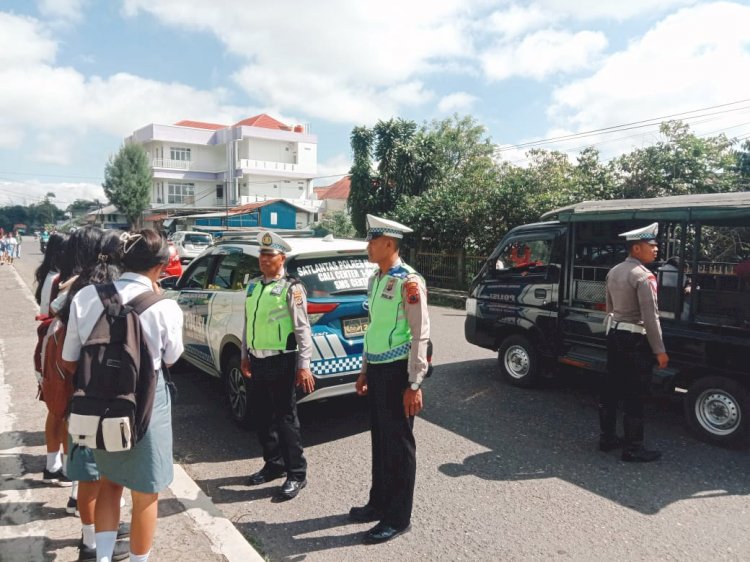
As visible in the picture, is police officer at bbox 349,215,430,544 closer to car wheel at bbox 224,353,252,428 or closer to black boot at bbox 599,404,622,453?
car wheel at bbox 224,353,252,428

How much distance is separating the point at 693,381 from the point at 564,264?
176 centimetres

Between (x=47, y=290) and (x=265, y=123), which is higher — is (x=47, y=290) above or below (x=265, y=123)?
below

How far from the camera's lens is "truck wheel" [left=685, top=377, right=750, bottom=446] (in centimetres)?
460

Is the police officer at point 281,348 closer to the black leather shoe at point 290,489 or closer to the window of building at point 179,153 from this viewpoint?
the black leather shoe at point 290,489

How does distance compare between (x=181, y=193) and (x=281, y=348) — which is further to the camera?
(x=181, y=193)

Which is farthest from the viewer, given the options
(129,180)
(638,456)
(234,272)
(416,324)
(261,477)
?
(129,180)

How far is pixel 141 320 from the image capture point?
94.0 inches

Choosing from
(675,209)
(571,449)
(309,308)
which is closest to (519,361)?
(571,449)

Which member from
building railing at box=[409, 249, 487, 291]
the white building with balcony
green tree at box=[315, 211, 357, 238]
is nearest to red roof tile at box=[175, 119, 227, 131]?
the white building with balcony

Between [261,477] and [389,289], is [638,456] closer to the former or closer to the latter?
[389,289]

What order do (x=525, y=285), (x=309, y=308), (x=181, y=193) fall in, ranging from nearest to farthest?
1. (x=309, y=308)
2. (x=525, y=285)
3. (x=181, y=193)

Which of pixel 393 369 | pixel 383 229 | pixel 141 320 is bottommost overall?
pixel 393 369

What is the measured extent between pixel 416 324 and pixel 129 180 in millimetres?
52118

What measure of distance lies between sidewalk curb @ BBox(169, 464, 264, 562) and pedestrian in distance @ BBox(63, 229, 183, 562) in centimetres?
59
